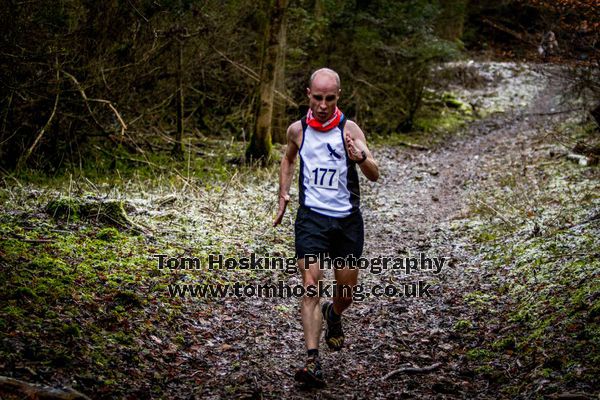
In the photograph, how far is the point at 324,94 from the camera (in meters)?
4.52

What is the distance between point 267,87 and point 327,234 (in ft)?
30.2

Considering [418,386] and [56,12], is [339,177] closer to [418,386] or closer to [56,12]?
[418,386]

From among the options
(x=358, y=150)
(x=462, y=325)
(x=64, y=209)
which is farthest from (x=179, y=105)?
(x=358, y=150)

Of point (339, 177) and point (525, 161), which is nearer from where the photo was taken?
point (339, 177)

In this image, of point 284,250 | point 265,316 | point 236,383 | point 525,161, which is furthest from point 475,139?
point 236,383

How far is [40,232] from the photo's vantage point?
657cm

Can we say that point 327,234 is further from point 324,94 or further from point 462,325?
point 462,325

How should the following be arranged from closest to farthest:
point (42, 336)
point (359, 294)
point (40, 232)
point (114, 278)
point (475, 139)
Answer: point (42, 336), point (114, 278), point (40, 232), point (359, 294), point (475, 139)

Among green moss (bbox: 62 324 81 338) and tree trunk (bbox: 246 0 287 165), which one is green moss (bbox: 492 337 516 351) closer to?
green moss (bbox: 62 324 81 338)

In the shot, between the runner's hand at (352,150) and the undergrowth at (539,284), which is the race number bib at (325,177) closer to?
the runner's hand at (352,150)

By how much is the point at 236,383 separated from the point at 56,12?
8409 millimetres

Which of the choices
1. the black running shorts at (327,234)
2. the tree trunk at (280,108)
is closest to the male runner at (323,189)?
the black running shorts at (327,234)

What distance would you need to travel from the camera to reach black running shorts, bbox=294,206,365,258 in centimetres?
460

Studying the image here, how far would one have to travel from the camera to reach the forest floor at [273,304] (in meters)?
4.38
